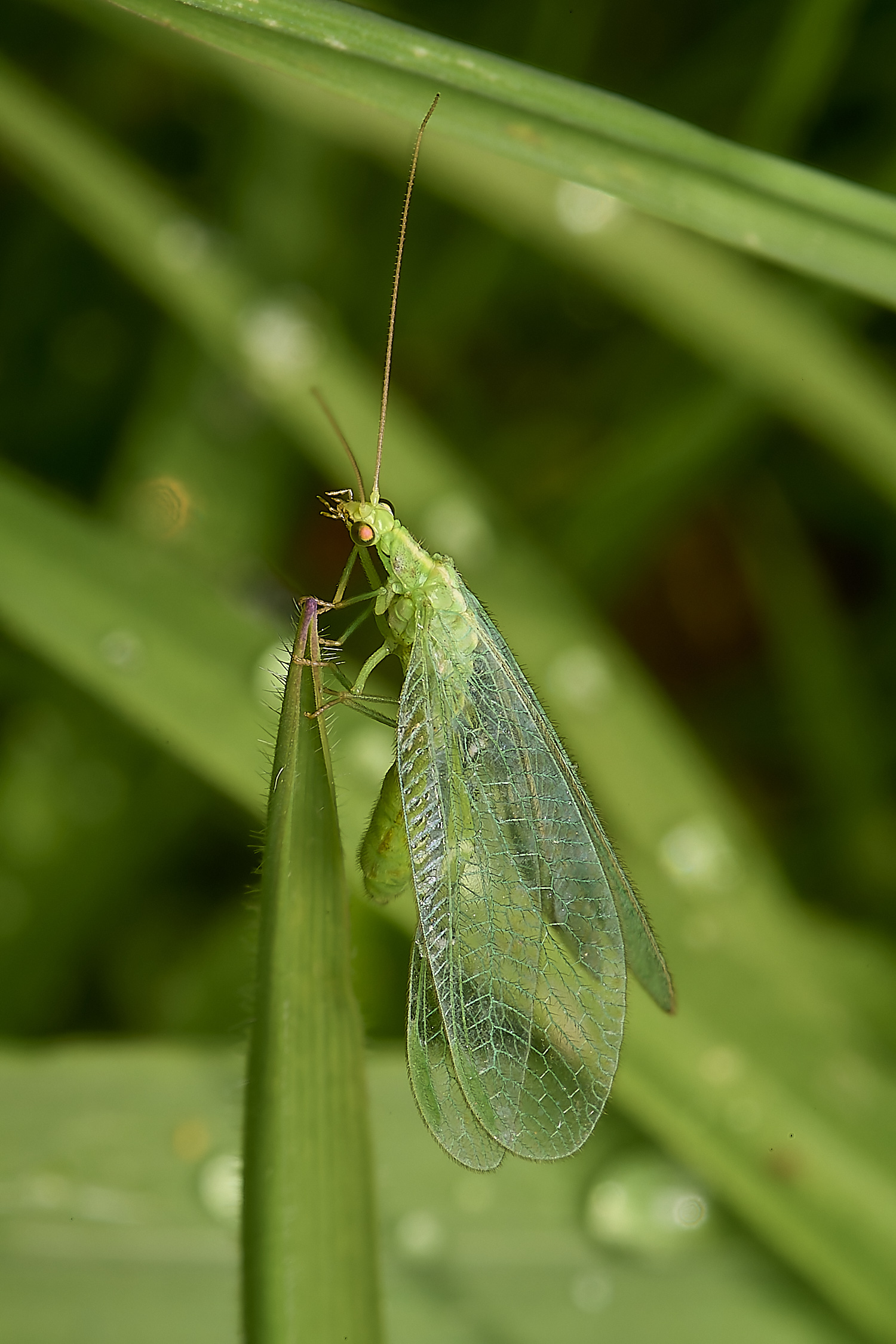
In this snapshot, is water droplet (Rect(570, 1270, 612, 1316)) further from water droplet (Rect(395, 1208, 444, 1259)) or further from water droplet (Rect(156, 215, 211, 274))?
water droplet (Rect(156, 215, 211, 274))

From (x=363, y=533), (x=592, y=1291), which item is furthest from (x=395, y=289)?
(x=592, y=1291)

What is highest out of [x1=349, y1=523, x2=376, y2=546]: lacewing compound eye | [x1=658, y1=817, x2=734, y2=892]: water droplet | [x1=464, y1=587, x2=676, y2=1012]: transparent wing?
[x1=349, y1=523, x2=376, y2=546]: lacewing compound eye

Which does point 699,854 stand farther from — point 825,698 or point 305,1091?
point 305,1091

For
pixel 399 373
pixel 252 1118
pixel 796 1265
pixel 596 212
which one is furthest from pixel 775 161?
pixel 399 373

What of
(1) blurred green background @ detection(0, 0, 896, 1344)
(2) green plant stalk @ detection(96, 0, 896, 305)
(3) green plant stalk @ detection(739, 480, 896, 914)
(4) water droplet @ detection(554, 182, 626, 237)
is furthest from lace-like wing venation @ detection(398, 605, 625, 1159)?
(3) green plant stalk @ detection(739, 480, 896, 914)

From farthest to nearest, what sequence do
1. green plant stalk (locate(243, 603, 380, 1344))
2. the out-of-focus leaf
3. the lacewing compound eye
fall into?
the lacewing compound eye < the out-of-focus leaf < green plant stalk (locate(243, 603, 380, 1344))

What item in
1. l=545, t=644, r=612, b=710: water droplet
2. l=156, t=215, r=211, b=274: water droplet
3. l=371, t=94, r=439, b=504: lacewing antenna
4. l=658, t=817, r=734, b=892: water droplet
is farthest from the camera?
l=156, t=215, r=211, b=274: water droplet

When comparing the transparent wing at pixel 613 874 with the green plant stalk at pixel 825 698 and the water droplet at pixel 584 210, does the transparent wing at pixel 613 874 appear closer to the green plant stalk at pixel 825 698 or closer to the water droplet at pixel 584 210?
the water droplet at pixel 584 210
